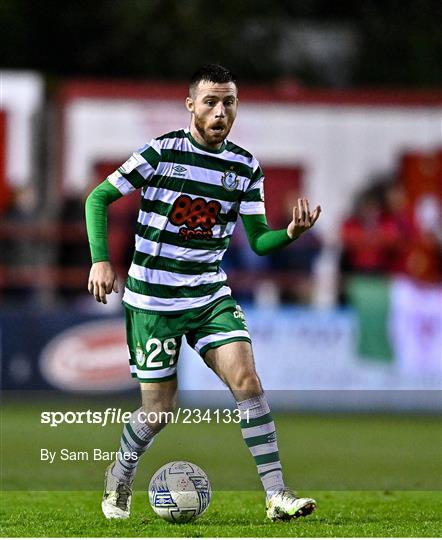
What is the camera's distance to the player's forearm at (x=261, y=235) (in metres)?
8.26

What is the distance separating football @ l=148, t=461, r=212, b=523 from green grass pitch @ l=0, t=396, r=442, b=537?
8 cm

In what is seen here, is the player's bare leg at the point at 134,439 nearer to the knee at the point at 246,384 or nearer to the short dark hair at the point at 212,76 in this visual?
the knee at the point at 246,384

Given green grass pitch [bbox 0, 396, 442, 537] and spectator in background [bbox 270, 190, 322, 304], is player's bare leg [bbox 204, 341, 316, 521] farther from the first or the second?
spectator in background [bbox 270, 190, 322, 304]

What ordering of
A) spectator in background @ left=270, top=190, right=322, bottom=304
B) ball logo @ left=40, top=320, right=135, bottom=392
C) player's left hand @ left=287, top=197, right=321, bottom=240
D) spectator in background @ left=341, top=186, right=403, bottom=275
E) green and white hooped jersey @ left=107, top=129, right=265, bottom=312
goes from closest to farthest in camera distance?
player's left hand @ left=287, top=197, right=321, bottom=240, green and white hooped jersey @ left=107, top=129, right=265, bottom=312, ball logo @ left=40, top=320, right=135, bottom=392, spectator in background @ left=341, top=186, right=403, bottom=275, spectator in background @ left=270, top=190, right=322, bottom=304

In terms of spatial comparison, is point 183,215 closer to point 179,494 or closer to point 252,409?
point 252,409

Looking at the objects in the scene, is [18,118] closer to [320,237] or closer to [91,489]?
[320,237]

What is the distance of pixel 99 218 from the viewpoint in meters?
8.02

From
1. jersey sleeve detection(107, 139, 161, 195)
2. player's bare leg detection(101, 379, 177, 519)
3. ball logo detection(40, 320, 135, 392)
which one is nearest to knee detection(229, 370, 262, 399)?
player's bare leg detection(101, 379, 177, 519)

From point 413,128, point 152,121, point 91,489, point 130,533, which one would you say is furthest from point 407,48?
point 130,533

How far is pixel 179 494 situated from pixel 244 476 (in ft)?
10.1

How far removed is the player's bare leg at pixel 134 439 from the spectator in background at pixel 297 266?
10245 millimetres

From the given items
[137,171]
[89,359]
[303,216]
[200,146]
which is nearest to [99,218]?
[137,171]

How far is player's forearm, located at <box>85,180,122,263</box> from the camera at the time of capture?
7953mm

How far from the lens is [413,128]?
22.1m
